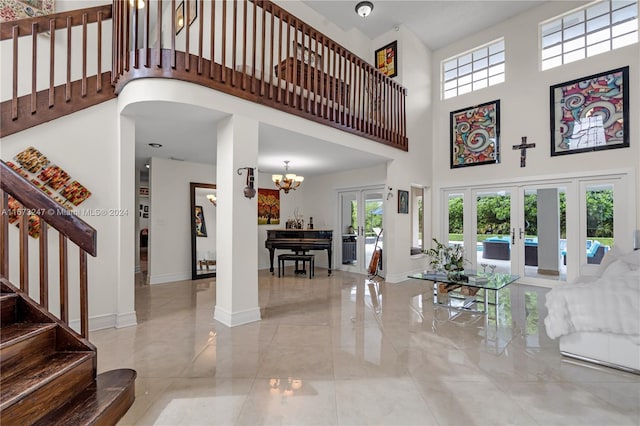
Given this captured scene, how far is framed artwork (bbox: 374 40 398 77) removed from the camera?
5.80 m

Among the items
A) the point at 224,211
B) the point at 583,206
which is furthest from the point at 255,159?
the point at 583,206

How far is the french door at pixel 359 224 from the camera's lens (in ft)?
20.8

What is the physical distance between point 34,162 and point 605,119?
24.9 ft

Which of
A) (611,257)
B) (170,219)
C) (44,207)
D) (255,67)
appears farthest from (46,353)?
(611,257)

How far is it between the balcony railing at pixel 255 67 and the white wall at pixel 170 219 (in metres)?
2.13

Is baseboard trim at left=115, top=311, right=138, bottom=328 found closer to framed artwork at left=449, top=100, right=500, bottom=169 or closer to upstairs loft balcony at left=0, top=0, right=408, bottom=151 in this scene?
upstairs loft balcony at left=0, top=0, right=408, bottom=151

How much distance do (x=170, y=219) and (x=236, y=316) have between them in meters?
3.09

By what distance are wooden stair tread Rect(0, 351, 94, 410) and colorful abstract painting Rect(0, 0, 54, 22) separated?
4.38 m

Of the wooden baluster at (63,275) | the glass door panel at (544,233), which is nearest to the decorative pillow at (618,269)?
the glass door panel at (544,233)

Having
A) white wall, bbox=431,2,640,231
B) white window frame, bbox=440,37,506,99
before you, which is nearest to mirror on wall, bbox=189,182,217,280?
white wall, bbox=431,2,640,231

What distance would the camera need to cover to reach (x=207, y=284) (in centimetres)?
516

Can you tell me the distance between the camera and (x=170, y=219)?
213 inches

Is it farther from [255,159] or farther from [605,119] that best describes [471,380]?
[605,119]

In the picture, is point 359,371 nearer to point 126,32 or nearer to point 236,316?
point 236,316
